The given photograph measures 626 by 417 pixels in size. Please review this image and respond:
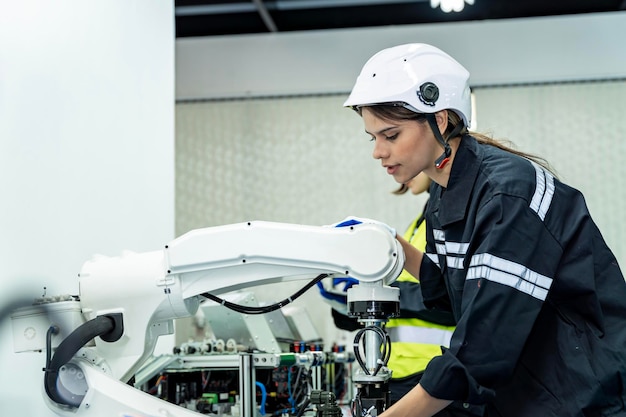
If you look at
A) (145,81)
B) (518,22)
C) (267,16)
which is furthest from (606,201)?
(145,81)

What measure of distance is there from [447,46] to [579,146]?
4.25 ft

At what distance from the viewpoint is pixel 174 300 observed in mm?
2025

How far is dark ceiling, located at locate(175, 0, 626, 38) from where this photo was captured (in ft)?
22.0

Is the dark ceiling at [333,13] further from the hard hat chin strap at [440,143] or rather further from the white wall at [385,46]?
the hard hat chin strap at [440,143]

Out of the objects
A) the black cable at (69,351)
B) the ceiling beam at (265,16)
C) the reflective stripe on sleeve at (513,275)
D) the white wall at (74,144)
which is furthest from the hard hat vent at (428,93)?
the ceiling beam at (265,16)

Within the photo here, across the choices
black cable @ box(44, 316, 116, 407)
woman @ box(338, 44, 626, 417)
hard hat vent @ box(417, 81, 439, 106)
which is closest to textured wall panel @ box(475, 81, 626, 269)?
woman @ box(338, 44, 626, 417)

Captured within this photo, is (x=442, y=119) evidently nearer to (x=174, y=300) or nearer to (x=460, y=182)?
(x=460, y=182)

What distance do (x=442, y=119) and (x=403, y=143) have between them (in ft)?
0.37

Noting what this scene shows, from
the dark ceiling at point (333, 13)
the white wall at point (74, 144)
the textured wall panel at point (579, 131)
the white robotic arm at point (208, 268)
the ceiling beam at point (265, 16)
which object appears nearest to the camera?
the white robotic arm at point (208, 268)

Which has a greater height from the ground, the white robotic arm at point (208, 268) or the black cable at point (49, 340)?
the white robotic arm at point (208, 268)

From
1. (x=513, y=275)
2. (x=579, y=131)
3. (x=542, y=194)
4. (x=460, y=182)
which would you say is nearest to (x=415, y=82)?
(x=460, y=182)

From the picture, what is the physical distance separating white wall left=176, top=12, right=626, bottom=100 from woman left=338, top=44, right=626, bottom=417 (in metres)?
4.65

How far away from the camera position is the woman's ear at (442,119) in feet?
6.64

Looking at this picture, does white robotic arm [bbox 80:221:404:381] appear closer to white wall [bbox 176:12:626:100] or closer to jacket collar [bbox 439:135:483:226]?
jacket collar [bbox 439:135:483:226]
